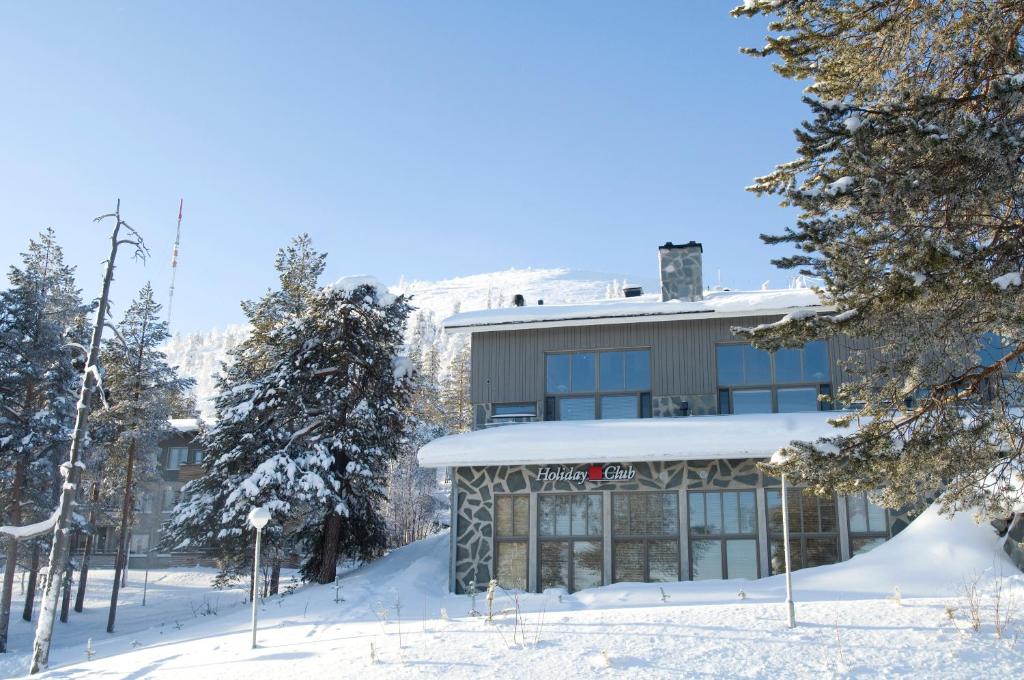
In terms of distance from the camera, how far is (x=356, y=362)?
19.8 metres

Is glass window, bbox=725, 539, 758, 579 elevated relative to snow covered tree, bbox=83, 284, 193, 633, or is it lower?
lower

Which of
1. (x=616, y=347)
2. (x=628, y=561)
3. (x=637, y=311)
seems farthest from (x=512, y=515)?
(x=637, y=311)

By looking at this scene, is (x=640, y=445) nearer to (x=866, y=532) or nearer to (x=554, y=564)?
(x=554, y=564)

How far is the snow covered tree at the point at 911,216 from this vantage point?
7.12 metres

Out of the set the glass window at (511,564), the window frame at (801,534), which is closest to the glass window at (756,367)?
the window frame at (801,534)

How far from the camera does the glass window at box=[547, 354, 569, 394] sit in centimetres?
1852

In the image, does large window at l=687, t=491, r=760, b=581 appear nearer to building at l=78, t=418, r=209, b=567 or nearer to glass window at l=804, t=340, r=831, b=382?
glass window at l=804, t=340, r=831, b=382

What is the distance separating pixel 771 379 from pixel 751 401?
649mm

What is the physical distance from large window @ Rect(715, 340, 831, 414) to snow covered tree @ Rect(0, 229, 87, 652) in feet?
58.2

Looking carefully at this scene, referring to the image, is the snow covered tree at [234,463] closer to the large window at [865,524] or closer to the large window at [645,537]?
the large window at [645,537]

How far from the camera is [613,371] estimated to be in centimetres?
1833

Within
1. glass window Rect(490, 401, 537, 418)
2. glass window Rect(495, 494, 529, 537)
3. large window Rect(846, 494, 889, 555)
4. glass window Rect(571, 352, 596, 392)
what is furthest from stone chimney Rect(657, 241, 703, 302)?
glass window Rect(495, 494, 529, 537)

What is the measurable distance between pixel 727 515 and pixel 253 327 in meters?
15.4

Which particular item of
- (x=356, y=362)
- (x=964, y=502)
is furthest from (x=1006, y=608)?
(x=356, y=362)
